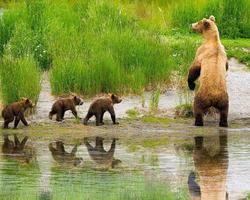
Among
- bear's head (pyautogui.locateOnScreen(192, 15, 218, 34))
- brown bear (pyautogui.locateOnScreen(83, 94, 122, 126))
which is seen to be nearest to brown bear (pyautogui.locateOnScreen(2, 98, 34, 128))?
brown bear (pyautogui.locateOnScreen(83, 94, 122, 126))

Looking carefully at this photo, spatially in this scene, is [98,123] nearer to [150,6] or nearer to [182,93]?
[182,93]

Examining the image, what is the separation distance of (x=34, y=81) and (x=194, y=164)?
4.74 m

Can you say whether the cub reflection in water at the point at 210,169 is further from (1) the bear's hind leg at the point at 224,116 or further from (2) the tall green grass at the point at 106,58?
(2) the tall green grass at the point at 106,58

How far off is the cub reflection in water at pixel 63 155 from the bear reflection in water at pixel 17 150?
0.32 m

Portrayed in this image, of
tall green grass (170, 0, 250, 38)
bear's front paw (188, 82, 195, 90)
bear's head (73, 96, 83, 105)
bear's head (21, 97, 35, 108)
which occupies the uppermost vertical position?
bear's head (21, 97, 35, 108)

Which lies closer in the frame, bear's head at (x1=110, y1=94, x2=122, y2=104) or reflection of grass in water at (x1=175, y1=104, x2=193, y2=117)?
bear's head at (x1=110, y1=94, x2=122, y2=104)

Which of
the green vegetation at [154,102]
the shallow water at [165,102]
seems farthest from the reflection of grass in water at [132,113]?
the green vegetation at [154,102]

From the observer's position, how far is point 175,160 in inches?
579

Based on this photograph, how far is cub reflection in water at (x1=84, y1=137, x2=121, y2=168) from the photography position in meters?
14.5

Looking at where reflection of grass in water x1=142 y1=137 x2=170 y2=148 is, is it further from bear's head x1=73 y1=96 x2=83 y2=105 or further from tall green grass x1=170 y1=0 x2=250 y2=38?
tall green grass x1=170 y1=0 x2=250 y2=38

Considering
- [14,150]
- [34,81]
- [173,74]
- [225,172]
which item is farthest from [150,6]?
[225,172]

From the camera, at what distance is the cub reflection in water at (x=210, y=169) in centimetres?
1216

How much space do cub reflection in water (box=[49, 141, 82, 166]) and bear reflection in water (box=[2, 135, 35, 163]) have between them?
0.32 metres

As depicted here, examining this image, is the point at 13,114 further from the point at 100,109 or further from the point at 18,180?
the point at 18,180
